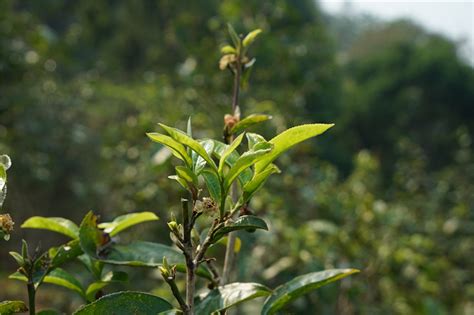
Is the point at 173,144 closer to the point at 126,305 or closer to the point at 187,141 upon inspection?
the point at 187,141

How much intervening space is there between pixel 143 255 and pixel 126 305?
0.40ft

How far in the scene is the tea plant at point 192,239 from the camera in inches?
18.1

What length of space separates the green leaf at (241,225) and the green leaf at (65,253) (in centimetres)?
17

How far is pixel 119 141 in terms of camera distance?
3324mm

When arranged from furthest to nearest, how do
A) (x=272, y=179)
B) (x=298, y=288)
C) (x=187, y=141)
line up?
(x=272, y=179) < (x=298, y=288) < (x=187, y=141)

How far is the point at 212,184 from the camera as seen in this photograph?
1.61 ft

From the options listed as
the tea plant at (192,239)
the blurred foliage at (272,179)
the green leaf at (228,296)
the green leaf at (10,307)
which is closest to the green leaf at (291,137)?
the tea plant at (192,239)

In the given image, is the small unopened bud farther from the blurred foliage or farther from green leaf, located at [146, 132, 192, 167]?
the blurred foliage

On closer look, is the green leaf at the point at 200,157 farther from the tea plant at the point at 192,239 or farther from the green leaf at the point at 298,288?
the green leaf at the point at 298,288

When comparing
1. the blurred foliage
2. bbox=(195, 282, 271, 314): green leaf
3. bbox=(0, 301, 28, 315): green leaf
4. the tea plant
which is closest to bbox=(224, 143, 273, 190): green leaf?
the tea plant

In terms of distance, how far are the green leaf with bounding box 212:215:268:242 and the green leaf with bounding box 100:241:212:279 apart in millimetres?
108

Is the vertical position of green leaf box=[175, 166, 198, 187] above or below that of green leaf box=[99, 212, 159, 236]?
above

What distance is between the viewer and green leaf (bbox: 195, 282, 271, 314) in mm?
512

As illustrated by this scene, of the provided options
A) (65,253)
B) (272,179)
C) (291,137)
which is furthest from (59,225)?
(272,179)
